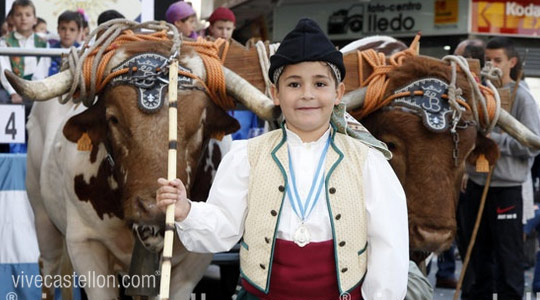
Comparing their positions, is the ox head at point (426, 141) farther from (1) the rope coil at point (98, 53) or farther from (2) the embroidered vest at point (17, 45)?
(2) the embroidered vest at point (17, 45)

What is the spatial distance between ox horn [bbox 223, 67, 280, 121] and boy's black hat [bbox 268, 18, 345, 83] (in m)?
1.77

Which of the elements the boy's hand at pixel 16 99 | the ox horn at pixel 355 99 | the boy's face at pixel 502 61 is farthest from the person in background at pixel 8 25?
the boy's face at pixel 502 61

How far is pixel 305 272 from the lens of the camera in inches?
134

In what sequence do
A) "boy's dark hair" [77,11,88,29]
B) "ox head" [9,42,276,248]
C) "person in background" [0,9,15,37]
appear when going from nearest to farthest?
1. "ox head" [9,42,276,248]
2. "boy's dark hair" [77,11,88,29]
3. "person in background" [0,9,15,37]

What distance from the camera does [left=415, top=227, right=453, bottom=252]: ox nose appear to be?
528cm

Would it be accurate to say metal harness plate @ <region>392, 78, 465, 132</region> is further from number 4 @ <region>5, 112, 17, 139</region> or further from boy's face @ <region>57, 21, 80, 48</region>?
boy's face @ <region>57, 21, 80, 48</region>

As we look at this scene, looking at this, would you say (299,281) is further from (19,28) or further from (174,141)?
(19,28)

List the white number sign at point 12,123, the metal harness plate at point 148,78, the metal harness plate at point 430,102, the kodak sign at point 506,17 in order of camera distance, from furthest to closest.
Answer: the kodak sign at point 506,17 < the white number sign at point 12,123 < the metal harness plate at point 430,102 < the metal harness plate at point 148,78

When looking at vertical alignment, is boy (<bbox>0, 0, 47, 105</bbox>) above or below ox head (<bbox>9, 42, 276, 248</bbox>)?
above

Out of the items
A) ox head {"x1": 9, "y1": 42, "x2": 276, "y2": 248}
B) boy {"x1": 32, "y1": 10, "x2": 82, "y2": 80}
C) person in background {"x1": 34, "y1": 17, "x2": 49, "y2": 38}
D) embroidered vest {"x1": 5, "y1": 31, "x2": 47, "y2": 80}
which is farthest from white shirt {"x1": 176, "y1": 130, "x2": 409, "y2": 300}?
person in background {"x1": 34, "y1": 17, "x2": 49, "y2": 38}

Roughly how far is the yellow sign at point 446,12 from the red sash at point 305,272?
47.6 ft

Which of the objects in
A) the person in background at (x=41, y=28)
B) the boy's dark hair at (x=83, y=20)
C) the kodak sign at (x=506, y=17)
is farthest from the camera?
the kodak sign at (x=506, y=17)

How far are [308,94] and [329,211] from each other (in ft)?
1.35

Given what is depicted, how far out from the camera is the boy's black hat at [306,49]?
3.40 meters
